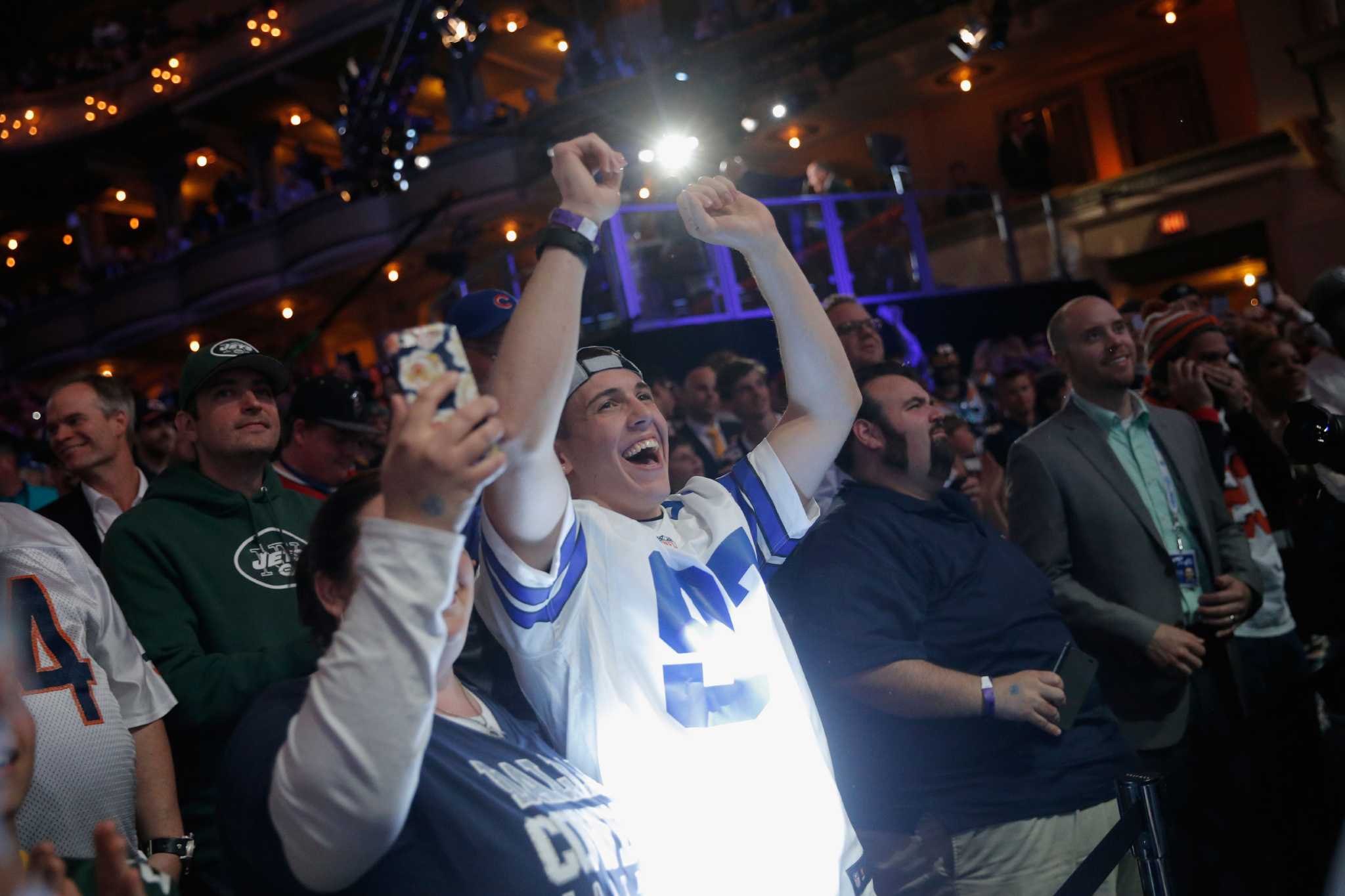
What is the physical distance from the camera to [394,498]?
1089 mm

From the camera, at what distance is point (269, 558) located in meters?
2.41

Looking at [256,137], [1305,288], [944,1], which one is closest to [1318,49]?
[1305,288]

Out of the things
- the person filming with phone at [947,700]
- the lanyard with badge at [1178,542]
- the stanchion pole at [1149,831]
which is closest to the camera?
the stanchion pole at [1149,831]

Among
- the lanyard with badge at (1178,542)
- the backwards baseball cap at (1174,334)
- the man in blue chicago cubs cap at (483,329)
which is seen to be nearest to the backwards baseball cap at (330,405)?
the man in blue chicago cubs cap at (483,329)

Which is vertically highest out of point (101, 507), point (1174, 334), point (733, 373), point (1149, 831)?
point (733, 373)

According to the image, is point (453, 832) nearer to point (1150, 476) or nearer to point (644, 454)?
point (644, 454)

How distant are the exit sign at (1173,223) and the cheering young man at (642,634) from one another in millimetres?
12404

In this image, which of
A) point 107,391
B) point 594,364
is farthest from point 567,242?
point 107,391

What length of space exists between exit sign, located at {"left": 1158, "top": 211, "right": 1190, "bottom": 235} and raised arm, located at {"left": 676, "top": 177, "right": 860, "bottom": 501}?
1211cm

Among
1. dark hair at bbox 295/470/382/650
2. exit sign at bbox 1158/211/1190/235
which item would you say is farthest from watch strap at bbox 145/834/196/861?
exit sign at bbox 1158/211/1190/235

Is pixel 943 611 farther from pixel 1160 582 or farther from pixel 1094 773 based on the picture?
pixel 1160 582

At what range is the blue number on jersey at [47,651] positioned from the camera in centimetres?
179

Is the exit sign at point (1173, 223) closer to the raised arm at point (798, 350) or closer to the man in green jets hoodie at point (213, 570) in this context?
the raised arm at point (798, 350)

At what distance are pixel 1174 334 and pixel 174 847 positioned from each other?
3991 millimetres
